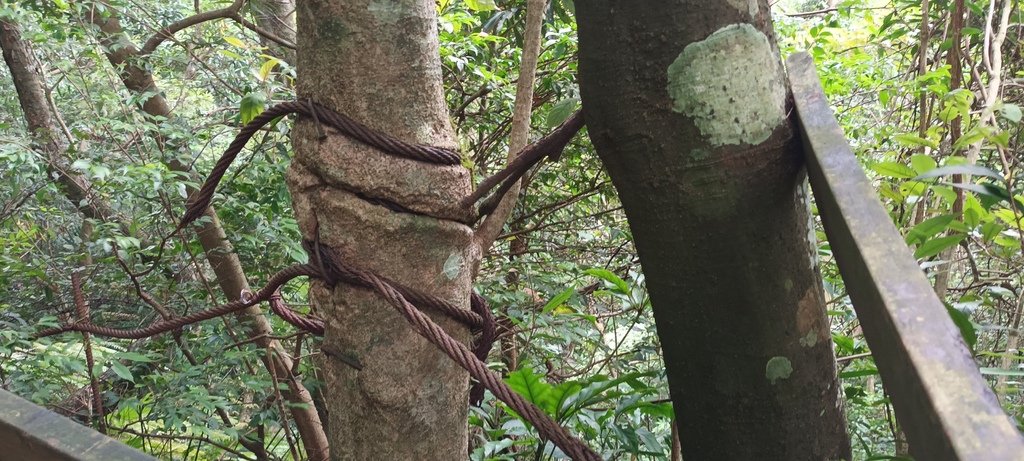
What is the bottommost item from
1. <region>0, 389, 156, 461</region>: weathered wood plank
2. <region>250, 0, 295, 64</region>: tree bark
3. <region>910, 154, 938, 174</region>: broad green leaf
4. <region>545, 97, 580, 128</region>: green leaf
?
<region>0, 389, 156, 461</region>: weathered wood plank

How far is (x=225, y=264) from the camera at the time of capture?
7.33 feet

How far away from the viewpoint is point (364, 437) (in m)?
0.80

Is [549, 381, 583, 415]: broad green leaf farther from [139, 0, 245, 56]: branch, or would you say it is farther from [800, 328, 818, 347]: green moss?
[139, 0, 245, 56]: branch

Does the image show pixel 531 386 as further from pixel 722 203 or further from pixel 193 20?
pixel 193 20

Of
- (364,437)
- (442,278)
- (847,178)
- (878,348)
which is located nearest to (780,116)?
(847,178)

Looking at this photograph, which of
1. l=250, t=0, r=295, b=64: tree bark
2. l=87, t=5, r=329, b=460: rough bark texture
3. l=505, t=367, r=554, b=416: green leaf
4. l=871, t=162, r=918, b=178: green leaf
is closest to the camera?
l=871, t=162, r=918, b=178: green leaf

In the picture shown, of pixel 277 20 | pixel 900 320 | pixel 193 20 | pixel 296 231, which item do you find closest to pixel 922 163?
pixel 900 320

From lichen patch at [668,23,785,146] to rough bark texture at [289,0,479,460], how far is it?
1.06 ft

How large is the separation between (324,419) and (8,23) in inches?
76.2

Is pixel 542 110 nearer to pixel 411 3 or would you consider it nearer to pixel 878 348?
pixel 411 3

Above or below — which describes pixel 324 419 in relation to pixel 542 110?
below

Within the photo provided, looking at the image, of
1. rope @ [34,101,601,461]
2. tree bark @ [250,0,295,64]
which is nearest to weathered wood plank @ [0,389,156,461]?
rope @ [34,101,601,461]

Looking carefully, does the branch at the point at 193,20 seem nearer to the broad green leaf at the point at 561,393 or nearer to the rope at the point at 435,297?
the rope at the point at 435,297

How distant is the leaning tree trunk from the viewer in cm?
57
